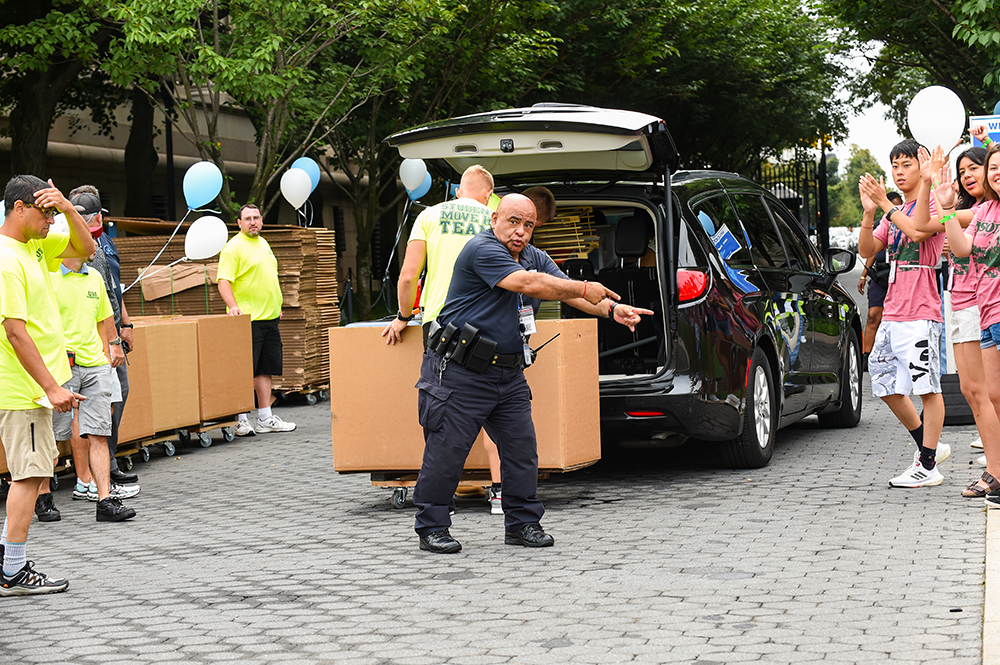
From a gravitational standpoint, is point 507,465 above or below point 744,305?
below

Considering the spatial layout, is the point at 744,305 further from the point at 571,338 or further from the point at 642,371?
the point at 571,338

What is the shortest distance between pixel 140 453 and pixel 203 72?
6634mm

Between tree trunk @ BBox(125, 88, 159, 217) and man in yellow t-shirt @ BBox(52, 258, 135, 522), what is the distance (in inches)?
627

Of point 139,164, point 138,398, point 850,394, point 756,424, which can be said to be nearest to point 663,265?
point 756,424

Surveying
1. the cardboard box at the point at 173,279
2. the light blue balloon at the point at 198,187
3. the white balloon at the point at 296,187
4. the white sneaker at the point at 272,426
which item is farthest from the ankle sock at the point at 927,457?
the white balloon at the point at 296,187

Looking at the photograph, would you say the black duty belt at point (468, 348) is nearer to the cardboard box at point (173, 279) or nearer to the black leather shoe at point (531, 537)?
the black leather shoe at point (531, 537)

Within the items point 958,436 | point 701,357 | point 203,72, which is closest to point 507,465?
point 701,357

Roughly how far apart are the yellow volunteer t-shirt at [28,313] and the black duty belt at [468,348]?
1.78 metres

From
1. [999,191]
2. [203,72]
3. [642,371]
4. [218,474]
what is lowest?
[218,474]

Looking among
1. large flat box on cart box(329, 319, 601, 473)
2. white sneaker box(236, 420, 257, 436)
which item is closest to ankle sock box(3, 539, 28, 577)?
large flat box on cart box(329, 319, 601, 473)

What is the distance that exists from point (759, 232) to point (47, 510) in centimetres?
505

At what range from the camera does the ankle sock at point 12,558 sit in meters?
5.45

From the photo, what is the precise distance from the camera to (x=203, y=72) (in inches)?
592

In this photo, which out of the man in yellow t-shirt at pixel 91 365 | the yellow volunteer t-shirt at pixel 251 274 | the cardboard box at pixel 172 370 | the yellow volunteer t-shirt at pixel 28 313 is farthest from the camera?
the yellow volunteer t-shirt at pixel 251 274
